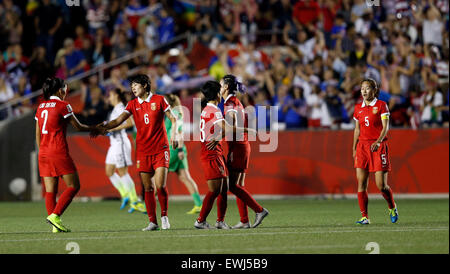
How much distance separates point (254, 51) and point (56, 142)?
1217 centimetres

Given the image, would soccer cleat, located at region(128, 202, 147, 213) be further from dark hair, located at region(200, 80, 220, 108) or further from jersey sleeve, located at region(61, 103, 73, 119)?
dark hair, located at region(200, 80, 220, 108)

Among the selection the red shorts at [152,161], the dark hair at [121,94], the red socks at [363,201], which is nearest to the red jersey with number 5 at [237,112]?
the red shorts at [152,161]

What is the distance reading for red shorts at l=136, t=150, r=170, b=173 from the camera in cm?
1173

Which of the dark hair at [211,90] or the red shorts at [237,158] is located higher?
the dark hair at [211,90]

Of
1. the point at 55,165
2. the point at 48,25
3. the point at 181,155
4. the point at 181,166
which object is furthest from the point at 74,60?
the point at 55,165

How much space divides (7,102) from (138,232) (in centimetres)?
1306

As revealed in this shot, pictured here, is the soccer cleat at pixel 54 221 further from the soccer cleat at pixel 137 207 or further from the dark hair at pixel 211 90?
the soccer cleat at pixel 137 207

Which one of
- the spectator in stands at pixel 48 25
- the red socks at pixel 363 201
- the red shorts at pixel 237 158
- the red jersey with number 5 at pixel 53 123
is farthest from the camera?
the spectator in stands at pixel 48 25

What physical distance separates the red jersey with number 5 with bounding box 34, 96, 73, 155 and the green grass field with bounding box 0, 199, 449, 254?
1.16m

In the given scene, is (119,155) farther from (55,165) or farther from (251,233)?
(251,233)

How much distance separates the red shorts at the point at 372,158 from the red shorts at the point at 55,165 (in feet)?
13.8

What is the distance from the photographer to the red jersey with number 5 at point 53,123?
459 inches

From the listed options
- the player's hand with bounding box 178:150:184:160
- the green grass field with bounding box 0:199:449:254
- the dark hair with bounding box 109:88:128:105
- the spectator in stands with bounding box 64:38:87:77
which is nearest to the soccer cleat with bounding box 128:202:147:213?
the green grass field with bounding box 0:199:449:254

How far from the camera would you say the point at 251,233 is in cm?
1105
